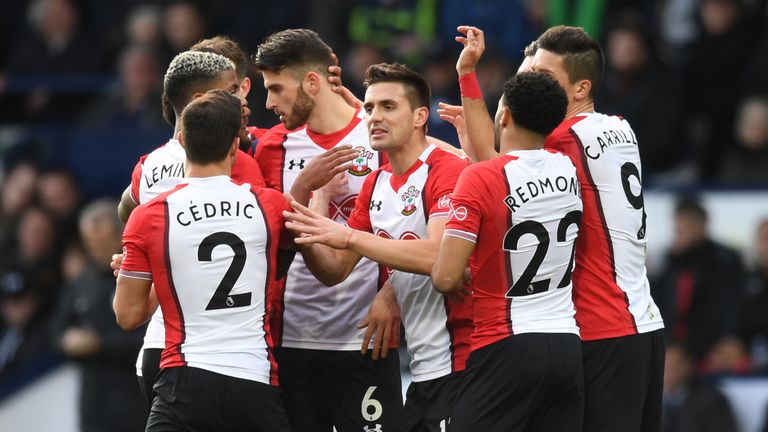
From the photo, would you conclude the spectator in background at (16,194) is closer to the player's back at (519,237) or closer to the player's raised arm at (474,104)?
the player's raised arm at (474,104)

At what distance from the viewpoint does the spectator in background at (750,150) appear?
12.2 m

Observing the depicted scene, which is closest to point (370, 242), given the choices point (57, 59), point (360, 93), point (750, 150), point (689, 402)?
point (689, 402)

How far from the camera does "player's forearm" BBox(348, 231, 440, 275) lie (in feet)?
22.0

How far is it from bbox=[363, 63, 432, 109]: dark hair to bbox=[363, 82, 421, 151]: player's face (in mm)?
27

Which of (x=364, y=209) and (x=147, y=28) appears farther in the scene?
(x=147, y=28)

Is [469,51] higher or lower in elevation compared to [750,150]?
higher

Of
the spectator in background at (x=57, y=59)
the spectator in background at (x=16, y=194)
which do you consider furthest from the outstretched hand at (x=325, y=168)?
the spectator in background at (x=57, y=59)

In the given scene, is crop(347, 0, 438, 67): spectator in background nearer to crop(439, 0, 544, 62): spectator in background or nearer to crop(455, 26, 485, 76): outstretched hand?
crop(439, 0, 544, 62): spectator in background

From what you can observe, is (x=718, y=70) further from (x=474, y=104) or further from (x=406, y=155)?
(x=406, y=155)

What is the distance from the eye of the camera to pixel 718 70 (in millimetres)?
12914

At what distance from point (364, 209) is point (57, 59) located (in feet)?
31.9

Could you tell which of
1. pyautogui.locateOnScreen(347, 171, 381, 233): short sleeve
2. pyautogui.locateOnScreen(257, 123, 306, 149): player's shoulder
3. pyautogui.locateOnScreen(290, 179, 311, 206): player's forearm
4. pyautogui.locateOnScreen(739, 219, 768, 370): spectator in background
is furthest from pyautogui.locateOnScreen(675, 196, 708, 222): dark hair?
pyautogui.locateOnScreen(290, 179, 311, 206): player's forearm

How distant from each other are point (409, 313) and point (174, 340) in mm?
1300

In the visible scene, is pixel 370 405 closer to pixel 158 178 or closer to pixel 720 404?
pixel 158 178
